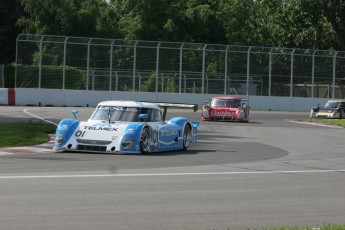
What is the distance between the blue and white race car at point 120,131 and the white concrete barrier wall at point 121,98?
90.8 ft

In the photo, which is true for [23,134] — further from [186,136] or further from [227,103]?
[227,103]

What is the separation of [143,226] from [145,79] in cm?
4217

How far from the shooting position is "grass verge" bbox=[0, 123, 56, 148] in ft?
64.0

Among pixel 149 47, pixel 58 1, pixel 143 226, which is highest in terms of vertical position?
pixel 58 1

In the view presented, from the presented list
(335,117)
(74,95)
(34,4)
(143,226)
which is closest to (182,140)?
(143,226)

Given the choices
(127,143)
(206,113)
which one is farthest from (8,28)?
(127,143)

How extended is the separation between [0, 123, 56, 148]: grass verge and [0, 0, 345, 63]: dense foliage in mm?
40066

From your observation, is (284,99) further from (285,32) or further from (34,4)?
(34,4)

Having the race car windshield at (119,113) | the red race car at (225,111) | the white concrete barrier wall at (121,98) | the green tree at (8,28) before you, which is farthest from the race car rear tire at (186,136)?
the green tree at (8,28)

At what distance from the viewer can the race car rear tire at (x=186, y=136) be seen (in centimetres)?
2059

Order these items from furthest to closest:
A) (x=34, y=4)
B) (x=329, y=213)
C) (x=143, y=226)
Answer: (x=34, y=4)
(x=329, y=213)
(x=143, y=226)

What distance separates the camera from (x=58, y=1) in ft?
213

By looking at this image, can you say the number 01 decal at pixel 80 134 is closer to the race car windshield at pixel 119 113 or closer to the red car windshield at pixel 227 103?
the race car windshield at pixel 119 113

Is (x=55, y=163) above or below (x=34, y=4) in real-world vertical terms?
below
